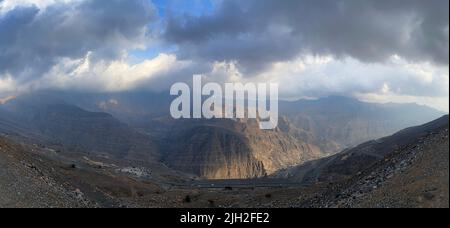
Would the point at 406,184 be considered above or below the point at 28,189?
above

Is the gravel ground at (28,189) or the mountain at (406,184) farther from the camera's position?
the gravel ground at (28,189)

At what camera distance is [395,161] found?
115 ft

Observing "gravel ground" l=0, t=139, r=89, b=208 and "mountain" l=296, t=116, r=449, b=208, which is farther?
"gravel ground" l=0, t=139, r=89, b=208

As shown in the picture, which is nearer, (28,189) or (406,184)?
(406,184)
